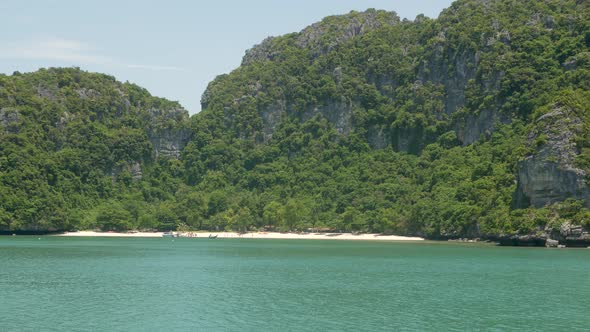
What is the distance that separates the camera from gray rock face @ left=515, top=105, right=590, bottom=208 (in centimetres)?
11575

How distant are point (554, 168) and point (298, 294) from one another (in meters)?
72.3

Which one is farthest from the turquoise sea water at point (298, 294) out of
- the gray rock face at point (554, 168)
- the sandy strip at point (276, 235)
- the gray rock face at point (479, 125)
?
the gray rock face at point (479, 125)

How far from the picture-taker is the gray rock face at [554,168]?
11575 centimetres

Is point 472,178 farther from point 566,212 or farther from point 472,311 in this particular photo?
point 472,311

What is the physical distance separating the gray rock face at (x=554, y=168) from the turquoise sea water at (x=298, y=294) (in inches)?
826

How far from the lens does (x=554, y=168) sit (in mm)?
117688

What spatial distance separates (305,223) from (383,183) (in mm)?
24192

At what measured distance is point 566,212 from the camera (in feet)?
372

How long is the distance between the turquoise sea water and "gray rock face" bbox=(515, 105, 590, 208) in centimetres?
2098

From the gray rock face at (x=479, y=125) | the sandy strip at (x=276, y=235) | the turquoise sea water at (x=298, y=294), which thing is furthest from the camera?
the gray rock face at (x=479, y=125)

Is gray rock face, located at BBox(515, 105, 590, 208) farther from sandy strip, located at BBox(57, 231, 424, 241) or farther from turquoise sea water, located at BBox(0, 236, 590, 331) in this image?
sandy strip, located at BBox(57, 231, 424, 241)

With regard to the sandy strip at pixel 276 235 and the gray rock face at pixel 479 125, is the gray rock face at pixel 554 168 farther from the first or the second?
the gray rock face at pixel 479 125

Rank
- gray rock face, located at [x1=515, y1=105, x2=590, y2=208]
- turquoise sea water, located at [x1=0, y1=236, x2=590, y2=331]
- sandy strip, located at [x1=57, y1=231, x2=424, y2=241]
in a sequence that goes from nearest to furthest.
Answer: turquoise sea water, located at [x1=0, y1=236, x2=590, y2=331], gray rock face, located at [x1=515, y1=105, x2=590, y2=208], sandy strip, located at [x1=57, y1=231, x2=424, y2=241]

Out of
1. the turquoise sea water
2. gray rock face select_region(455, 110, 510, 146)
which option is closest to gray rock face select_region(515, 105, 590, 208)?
the turquoise sea water
